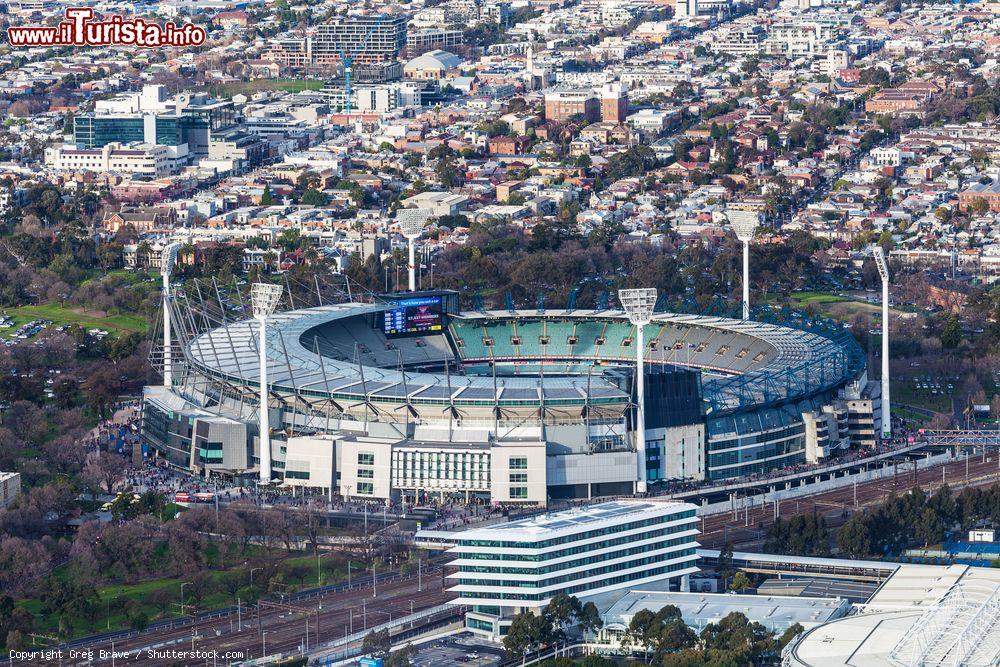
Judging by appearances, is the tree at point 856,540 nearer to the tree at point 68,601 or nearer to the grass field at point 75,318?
the tree at point 68,601

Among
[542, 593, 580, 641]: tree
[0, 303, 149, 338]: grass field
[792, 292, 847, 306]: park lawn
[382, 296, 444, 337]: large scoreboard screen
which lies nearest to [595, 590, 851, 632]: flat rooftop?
[542, 593, 580, 641]: tree

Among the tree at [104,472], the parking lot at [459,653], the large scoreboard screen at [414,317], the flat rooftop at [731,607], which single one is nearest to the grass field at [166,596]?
the parking lot at [459,653]

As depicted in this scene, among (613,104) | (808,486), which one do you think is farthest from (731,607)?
(613,104)

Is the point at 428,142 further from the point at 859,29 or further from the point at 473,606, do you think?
the point at 473,606

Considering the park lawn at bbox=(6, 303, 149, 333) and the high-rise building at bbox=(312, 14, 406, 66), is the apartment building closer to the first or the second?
the park lawn at bbox=(6, 303, 149, 333)

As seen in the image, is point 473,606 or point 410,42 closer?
point 473,606

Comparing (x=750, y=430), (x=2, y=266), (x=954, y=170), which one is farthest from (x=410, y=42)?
(x=750, y=430)
